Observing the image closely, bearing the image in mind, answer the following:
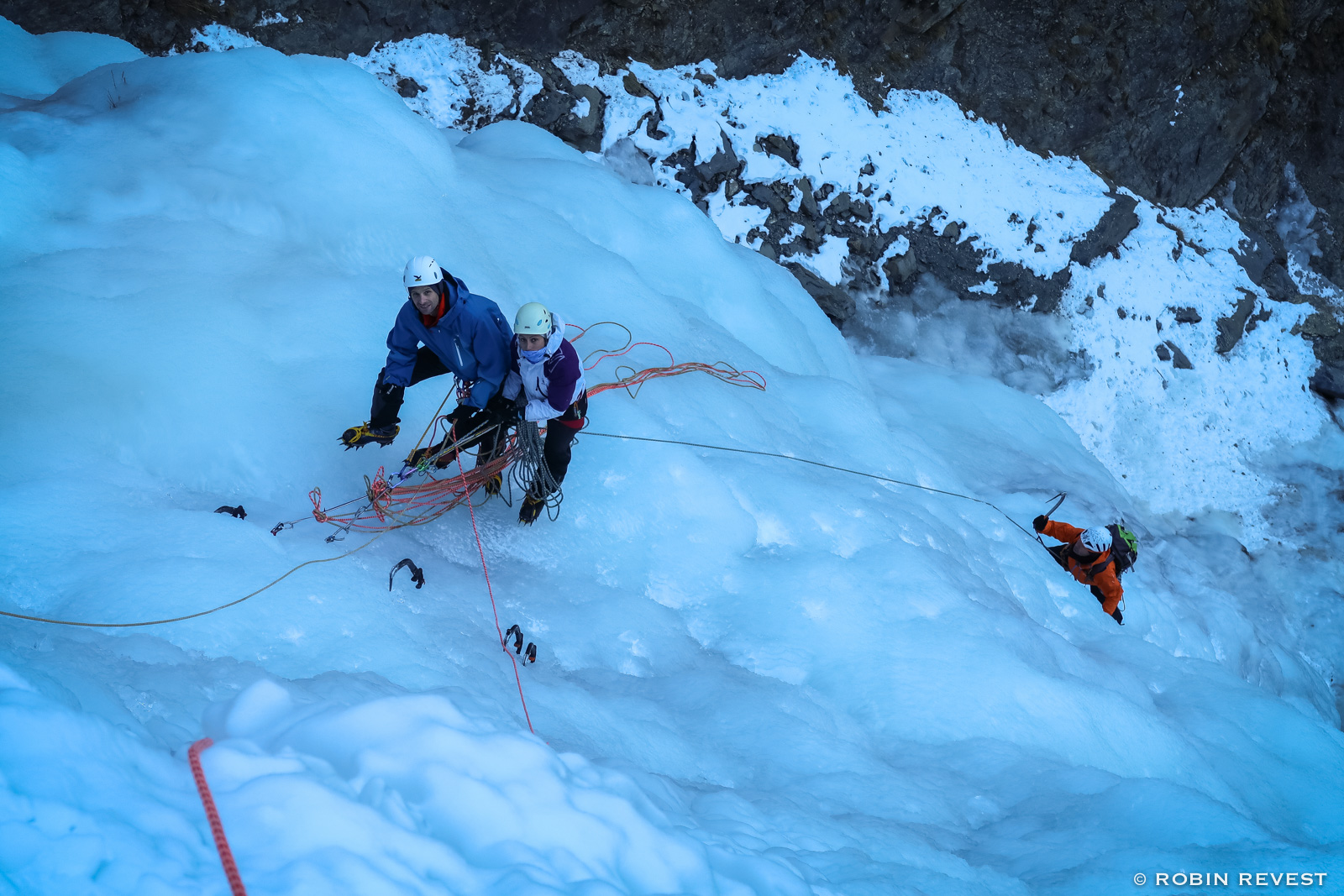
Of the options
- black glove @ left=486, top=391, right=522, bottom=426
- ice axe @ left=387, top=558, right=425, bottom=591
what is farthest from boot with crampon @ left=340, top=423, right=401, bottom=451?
ice axe @ left=387, top=558, right=425, bottom=591

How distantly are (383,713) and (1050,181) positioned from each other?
27.1 ft

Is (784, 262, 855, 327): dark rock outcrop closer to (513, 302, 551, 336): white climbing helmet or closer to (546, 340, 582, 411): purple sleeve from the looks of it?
(546, 340, 582, 411): purple sleeve

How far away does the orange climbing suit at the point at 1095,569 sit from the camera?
447 cm

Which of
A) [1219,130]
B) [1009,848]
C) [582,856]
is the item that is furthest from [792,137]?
[582,856]

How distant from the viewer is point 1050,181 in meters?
7.90

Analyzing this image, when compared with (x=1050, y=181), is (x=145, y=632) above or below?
below

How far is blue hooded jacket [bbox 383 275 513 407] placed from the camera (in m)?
2.59

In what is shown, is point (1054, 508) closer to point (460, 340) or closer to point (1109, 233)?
point (460, 340)

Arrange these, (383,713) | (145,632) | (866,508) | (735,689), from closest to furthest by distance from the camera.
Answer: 1. (383,713)
2. (145,632)
3. (735,689)
4. (866,508)

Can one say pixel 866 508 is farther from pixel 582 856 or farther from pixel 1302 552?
pixel 1302 552

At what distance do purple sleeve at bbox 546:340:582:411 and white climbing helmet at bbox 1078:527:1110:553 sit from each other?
129 inches

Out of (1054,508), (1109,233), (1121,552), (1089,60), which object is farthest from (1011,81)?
(1121,552)

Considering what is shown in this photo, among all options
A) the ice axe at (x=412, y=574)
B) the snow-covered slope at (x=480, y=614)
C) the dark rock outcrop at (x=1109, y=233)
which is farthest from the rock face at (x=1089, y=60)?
the ice axe at (x=412, y=574)

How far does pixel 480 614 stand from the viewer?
2.65 m
